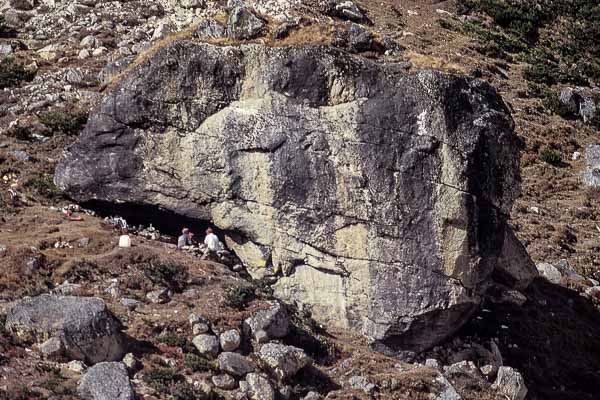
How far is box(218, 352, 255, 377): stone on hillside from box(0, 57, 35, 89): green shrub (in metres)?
19.5

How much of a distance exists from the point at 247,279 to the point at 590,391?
11121mm

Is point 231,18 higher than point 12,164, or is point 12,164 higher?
point 231,18

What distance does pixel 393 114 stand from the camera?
2377 cm

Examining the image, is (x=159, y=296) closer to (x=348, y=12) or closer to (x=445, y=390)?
(x=445, y=390)

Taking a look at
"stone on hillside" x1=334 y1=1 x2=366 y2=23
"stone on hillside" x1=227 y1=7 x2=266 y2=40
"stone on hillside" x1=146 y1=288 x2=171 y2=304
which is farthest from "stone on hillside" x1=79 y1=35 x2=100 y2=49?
"stone on hillside" x1=146 y1=288 x2=171 y2=304

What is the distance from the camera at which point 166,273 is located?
75.9 feet

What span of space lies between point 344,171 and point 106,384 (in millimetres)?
9117

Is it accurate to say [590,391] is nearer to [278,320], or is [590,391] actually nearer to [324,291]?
[324,291]

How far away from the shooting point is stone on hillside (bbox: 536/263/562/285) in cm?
3136

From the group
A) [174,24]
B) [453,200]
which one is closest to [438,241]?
[453,200]

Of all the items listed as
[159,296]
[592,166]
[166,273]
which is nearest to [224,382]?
[159,296]

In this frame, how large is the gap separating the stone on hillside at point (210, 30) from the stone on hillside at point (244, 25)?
611mm

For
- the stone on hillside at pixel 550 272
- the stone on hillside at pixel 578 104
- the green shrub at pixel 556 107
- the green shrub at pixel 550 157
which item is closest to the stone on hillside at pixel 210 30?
the stone on hillside at pixel 550 272

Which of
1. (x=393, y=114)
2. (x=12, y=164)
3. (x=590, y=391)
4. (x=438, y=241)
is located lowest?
(x=590, y=391)
